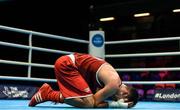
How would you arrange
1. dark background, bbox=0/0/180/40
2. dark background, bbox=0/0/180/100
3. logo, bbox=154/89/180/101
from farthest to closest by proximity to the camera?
dark background, bbox=0/0/180/40 → dark background, bbox=0/0/180/100 → logo, bbox=154/89/180/101

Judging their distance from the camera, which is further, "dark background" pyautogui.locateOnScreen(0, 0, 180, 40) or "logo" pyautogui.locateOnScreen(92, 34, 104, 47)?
"dark background" pyautogui.locateOnScreen(0, 0, 180, 40)

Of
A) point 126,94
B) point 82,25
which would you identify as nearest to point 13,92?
point 126,94

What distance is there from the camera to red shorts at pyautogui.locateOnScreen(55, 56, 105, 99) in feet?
8.80

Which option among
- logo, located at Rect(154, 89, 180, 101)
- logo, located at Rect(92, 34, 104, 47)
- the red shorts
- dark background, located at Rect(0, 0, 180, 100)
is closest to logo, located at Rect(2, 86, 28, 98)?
logo, located at Rect(92, 34, 104, 47)

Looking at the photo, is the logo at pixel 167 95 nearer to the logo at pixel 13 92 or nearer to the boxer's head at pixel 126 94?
the logo at pixel 13 92

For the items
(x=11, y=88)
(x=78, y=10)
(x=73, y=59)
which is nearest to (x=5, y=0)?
(x=78, y=10)

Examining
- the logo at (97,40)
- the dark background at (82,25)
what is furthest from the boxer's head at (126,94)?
the dark background at (82,25)

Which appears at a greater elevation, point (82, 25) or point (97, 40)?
point (82, 25)

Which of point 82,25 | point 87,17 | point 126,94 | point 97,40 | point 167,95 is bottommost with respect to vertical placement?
point 167,95

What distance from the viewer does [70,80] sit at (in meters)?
2.77

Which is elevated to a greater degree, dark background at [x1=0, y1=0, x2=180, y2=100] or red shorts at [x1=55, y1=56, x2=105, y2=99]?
dark background at [x1=0, y1=0, x2=180, y2=100]

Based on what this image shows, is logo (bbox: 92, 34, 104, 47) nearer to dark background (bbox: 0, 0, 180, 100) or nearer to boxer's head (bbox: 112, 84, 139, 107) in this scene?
dark background (bbox: 0, 0, 180, 100)

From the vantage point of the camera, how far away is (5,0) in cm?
641

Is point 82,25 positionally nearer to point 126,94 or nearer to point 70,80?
point 70,80
